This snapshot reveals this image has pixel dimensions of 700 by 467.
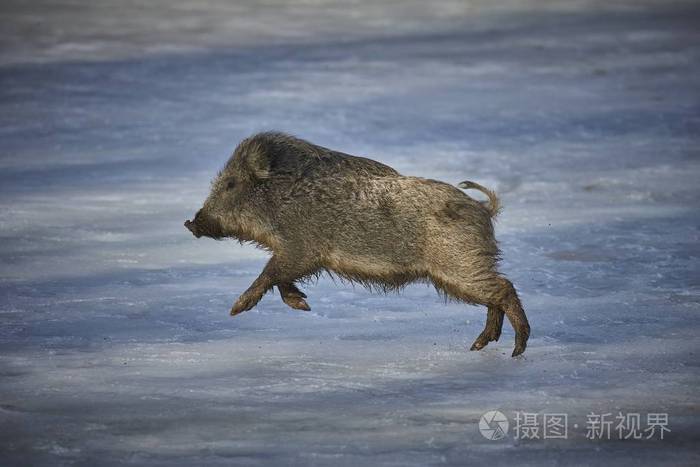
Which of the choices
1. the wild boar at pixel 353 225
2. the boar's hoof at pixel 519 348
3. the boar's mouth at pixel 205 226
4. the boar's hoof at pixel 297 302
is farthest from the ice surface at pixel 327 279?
the boar's mouth at pixel 205 226

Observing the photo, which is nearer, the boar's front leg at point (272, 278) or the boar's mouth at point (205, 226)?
the boar's front leg at point (272, 278)

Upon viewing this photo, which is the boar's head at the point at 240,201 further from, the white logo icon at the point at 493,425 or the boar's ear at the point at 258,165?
the white logo icon at the point at 493,425

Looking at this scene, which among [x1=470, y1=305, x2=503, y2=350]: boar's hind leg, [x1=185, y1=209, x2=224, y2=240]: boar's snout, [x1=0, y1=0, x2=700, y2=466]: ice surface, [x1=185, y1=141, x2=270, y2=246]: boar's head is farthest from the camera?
[x1=185, y1=209, x2=224, y2=240]: boar's snout

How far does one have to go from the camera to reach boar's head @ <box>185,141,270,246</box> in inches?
291

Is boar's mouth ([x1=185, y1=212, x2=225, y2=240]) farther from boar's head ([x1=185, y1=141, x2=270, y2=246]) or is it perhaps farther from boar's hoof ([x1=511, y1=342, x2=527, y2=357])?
boar's hoof ([x1=511, y1=342, x2=527, y2=357])

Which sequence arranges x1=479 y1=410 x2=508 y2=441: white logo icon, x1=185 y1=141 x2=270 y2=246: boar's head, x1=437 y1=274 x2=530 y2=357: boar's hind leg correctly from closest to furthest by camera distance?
1. x1=479 y1=410 x2=508 y2=441: white logo icon
2. x1=437 y1=274 x2=530 y2=357: boar's hind leg
3. x1=185 y1=141 x2=270 y2=246: boar's head

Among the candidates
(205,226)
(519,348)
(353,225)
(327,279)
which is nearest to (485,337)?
(519,348)

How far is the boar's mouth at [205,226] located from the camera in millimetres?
7570

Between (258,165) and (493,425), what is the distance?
2336mm

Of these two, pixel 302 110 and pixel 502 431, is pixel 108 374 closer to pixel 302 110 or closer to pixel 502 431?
pixel 502 431

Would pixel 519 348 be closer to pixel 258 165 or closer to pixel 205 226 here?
pixel 258 165

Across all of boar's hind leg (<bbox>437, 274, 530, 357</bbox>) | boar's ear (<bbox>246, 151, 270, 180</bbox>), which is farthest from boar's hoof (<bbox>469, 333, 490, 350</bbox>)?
boar's ear (<bbox>246, 151, 270, 180</bbox>)

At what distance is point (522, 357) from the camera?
693 centimetres

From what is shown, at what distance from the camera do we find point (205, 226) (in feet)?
24.9
